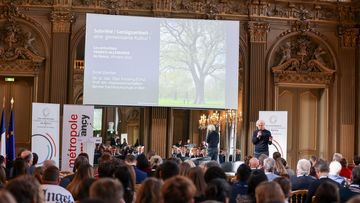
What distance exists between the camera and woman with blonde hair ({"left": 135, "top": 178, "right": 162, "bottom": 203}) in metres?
4.47

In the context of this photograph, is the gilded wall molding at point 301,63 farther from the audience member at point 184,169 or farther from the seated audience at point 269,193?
the seated audience at point 269,193

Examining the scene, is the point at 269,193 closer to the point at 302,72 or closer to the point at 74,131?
the point at 74,131

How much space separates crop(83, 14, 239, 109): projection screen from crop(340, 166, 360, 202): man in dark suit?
8188 millimetres

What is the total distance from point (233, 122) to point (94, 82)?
13.7ft

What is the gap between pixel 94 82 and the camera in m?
14.6

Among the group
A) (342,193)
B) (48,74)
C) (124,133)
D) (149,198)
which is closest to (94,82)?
(48,74)

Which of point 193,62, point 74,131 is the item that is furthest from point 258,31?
point 74,131

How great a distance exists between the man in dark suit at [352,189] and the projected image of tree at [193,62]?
324 inches

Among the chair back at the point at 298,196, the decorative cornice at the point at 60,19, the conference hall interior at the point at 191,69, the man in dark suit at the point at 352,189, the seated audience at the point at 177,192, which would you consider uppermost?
the decorative cornice at the point at 60,19

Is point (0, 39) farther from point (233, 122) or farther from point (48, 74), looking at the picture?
point (233, 122)

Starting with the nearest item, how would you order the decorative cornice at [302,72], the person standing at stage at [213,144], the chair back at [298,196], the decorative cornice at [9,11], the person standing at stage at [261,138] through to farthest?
the chair back at [298,196], the person standing at stage at [261,138], the person standing at stage at [213,144], the decorative cornice at [9,11], the decorative cornice at [302,72]

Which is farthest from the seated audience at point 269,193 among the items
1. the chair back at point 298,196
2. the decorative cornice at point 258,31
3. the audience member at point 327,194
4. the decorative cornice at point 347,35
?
the decorative cornice at point 347,35

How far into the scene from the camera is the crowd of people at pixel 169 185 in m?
3.97

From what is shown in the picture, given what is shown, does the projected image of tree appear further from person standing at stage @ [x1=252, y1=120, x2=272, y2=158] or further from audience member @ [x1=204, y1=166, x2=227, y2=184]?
audience member @ [x1=204, y1=166, x2=227, y2=184]
